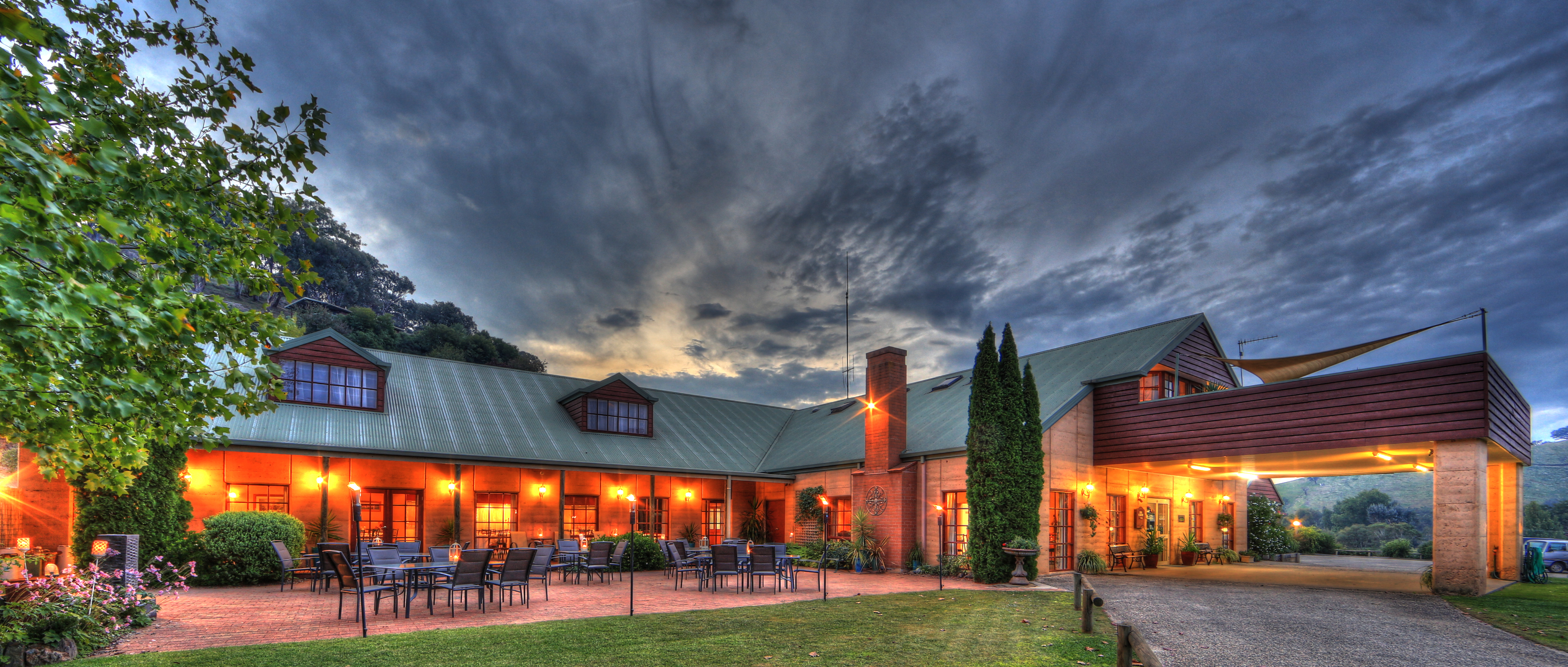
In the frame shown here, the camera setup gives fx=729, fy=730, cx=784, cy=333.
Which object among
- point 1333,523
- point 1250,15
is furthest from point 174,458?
point 1333,523

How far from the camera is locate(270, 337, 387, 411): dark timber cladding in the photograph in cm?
1594

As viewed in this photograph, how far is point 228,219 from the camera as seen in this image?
592 cm

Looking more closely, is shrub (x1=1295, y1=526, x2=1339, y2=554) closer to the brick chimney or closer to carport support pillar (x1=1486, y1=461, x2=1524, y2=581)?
carport support pillar (x1=1486, y1=461, x2=1524, y2=581)

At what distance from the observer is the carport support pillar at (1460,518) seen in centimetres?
1216

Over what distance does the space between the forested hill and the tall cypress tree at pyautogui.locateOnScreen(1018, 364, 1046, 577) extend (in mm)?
29217

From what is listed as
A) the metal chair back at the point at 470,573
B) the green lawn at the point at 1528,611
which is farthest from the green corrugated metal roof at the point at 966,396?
the metal chair back at the point at 470,573

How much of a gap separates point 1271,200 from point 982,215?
587cm

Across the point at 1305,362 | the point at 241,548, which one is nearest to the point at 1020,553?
the point at 1305,362

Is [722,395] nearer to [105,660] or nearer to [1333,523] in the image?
[105,660]

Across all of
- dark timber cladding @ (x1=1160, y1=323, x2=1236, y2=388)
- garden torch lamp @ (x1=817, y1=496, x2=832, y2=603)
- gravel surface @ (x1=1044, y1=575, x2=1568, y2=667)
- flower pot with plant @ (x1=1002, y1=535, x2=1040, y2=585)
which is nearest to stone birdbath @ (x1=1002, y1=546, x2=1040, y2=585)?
flower pot with plant @ (x1=1002, y1=535, x2=1040, y2=585)

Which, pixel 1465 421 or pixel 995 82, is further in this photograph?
pixel 995 82

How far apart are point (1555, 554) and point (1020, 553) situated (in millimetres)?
16190

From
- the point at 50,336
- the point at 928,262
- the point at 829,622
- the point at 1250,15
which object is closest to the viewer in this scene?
the point at 50,336

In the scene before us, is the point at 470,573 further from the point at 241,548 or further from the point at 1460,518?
the point at 1460,518
